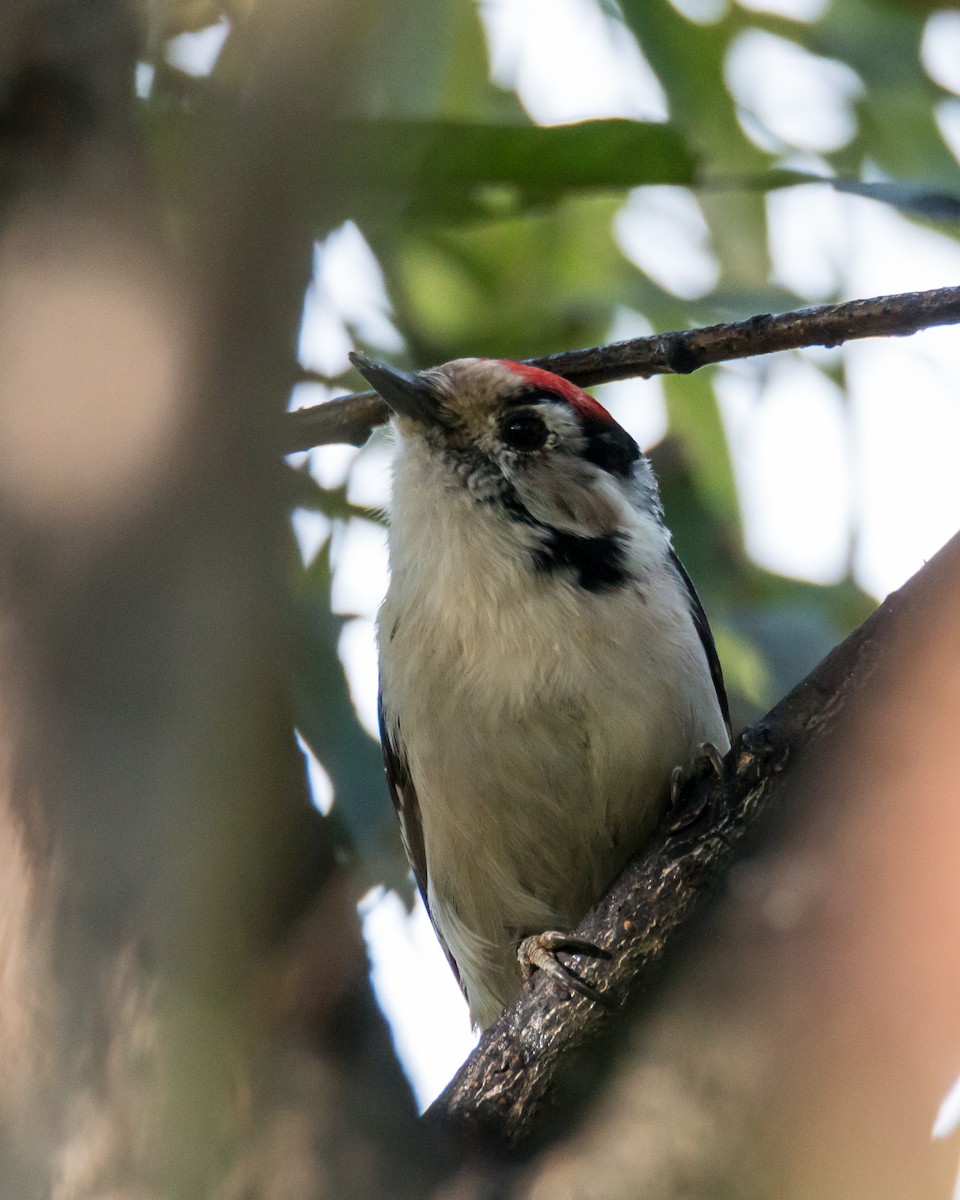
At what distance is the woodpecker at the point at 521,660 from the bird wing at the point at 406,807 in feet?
0.04

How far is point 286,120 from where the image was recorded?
136 centimetres

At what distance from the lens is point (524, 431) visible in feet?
11.3

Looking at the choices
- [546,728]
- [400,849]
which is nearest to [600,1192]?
[546,728]

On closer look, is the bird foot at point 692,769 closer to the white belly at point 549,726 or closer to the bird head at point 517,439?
the white belly at point 549,726

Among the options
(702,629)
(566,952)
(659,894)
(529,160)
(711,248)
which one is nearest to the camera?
(659,894)

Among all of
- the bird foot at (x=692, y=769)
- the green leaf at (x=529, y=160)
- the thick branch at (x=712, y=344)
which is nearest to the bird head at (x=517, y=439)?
the thick branch at (x=712, y=344)

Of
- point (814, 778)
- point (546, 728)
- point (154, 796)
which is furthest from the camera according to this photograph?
point (546, 728)

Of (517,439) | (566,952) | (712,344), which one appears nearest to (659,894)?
(566,952)

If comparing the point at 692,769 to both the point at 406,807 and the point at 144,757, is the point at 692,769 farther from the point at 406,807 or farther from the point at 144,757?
the point at 144,757

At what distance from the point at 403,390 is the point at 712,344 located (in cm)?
99

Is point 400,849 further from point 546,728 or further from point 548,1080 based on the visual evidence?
point 548,1080

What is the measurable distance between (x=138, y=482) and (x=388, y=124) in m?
2.24

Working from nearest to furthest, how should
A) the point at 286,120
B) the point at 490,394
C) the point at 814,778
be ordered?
the point at 286,120 < the point at 814,778 < the point at 490,394

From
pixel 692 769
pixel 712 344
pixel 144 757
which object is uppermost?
pixel 144 757
